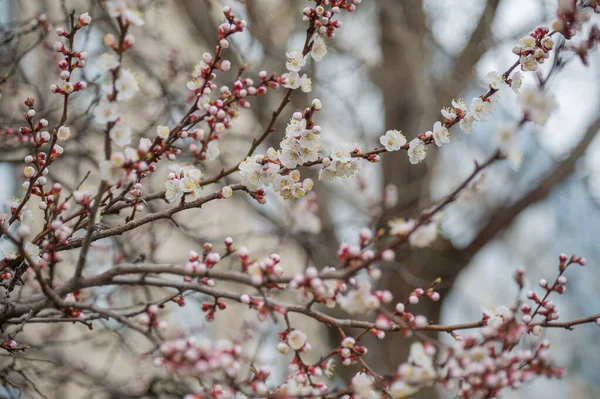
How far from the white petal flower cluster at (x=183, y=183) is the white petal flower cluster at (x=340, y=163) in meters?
0.42

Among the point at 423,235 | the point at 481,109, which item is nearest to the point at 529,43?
the point at 481,109

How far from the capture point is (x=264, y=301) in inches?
54.4

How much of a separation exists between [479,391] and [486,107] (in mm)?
929

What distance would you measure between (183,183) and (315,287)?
0.73 meters

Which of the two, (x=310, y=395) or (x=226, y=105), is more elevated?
(x=226, y=105)

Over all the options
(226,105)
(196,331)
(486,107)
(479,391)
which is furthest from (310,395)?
(196,331)

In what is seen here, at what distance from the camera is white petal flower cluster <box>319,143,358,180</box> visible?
1775 mm

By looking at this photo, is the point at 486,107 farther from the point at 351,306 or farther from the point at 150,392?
the point at 150,392

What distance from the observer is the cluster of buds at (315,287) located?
1236 mm

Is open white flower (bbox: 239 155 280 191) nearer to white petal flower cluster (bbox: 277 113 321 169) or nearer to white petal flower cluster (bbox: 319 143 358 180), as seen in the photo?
white petal flower cluster (bbox: 277 113 321 169)

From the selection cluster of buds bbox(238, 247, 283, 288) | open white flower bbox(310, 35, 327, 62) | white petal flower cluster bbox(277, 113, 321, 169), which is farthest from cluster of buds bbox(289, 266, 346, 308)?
open white flower bbox(310, 35, 327, 62)

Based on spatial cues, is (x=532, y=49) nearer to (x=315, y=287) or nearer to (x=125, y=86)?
(x=315, y=287)

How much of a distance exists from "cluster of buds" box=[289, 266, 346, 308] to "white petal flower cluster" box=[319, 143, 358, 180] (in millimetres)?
492

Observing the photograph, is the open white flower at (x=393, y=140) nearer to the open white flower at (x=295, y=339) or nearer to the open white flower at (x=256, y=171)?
the open white flower at (x=256, y=171)
